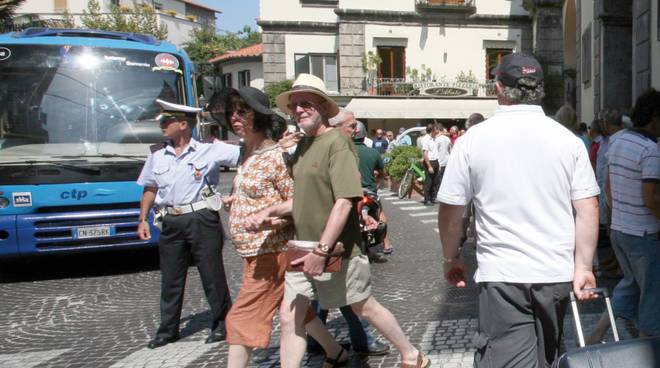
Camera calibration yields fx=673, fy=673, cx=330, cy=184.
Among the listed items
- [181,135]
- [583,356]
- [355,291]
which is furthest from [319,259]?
[181,135]

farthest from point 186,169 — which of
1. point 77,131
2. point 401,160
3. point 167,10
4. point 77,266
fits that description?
point 167,10

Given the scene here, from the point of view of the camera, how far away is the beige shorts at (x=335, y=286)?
360 centimetres

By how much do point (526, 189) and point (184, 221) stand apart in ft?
9.62

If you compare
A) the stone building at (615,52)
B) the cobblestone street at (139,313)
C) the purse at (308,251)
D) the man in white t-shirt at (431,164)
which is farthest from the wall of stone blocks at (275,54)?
the purse at (308,251)

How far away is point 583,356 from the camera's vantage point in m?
2.34

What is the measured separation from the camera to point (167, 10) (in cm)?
6019

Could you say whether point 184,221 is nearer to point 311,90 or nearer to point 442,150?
point 311,90

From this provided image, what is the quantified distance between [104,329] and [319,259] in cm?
313

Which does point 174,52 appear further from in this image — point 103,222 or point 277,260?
point 277,260

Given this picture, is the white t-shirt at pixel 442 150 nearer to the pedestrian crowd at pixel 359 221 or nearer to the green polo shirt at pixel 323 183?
the pedestrian crowd at pixel 359 221

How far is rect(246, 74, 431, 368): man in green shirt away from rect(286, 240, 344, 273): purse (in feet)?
0.13

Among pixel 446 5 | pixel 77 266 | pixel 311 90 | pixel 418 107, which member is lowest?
pixel 77 266

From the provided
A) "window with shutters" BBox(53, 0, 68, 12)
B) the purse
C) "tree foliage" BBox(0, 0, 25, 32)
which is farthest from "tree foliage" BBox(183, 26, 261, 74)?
the purse

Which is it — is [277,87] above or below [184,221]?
above
